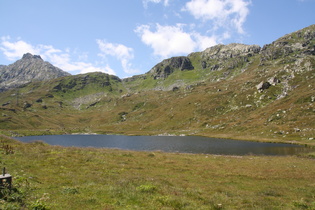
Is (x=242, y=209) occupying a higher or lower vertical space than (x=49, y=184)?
lower

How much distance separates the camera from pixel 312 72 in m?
180

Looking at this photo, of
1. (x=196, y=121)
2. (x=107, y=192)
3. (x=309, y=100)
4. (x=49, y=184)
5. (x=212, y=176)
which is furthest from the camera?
(x=196, y=121)

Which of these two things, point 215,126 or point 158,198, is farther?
point 215,126

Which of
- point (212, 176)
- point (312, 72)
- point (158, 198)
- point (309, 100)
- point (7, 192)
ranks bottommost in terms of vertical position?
point (212, 176)

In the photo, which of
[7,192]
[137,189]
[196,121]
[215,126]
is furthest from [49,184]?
[196,121]

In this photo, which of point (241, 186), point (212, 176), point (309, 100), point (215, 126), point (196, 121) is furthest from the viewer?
point (196, 121)

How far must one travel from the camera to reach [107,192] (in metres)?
15.4

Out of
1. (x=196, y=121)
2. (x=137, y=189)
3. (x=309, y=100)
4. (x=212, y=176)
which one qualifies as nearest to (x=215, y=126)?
(x=196, y=121)

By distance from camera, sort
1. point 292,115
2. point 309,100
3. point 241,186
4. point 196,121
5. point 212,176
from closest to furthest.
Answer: point 241,186
point 212,176
point 292,115
point 309,100
point 196,121

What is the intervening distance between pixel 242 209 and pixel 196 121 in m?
168

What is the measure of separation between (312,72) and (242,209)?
21276 centimetres

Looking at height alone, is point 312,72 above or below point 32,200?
above

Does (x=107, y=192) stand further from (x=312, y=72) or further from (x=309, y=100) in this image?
(x=312, y=72)

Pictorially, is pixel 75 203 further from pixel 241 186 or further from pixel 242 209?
pixel 241 186
